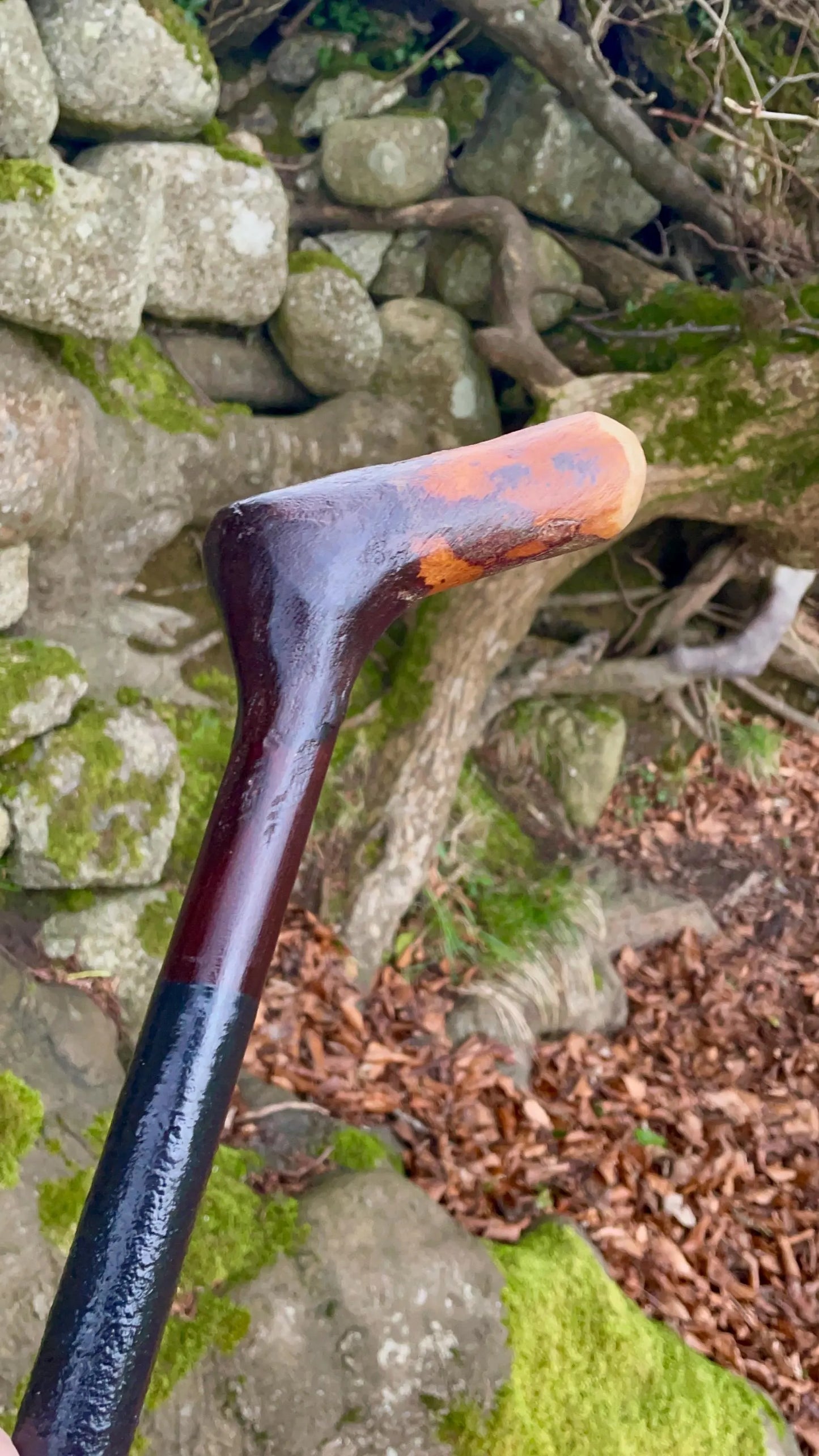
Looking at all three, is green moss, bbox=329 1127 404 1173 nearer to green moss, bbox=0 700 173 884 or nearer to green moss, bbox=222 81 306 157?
green moss, bbox=0 700 173 884

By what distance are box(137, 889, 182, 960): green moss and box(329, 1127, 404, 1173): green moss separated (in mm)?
863

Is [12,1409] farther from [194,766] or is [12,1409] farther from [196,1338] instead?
[194,766]

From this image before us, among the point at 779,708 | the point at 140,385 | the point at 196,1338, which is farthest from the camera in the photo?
the point at 779,708

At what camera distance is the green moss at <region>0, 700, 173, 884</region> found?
272 centimetres

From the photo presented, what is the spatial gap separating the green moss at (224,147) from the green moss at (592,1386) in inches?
149

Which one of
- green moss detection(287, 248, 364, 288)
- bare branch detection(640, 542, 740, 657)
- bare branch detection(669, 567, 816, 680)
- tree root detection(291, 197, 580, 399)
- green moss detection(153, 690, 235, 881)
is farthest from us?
bare branch detection(669, 567, 816, 680)

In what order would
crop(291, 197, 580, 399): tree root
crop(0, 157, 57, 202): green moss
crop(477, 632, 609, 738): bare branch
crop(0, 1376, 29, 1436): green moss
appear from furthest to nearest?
crop(477, 632, 609, 738): bare branch < crop(291, 197, 580, 399): tree root < crop(0, 157, 57, 202): green moss < crop(0, 1376, 29, 1436): green moss

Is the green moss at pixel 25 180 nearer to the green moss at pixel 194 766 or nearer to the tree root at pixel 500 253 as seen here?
the tree root at pixel 500 253

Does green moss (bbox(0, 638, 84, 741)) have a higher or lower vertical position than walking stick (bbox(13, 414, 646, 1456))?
lower

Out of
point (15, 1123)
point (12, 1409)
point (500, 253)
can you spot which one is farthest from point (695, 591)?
point (12, 1409)

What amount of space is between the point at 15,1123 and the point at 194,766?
149 cm

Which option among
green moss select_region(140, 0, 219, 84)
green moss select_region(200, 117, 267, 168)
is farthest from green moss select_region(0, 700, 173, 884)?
green moss select_region(140, 0, 219, 84)

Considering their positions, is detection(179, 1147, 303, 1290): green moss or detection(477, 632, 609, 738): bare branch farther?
detection(477, 632, 609, 738): bare branch

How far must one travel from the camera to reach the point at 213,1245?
2238 mm
